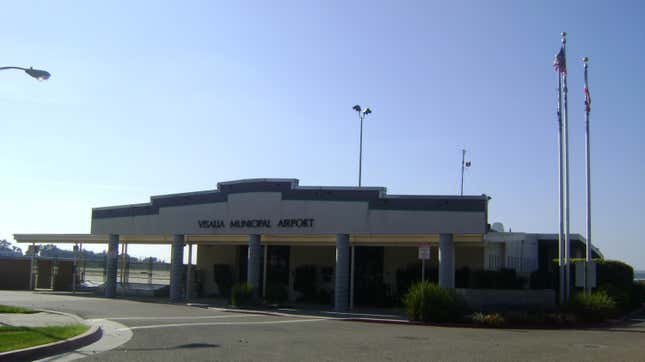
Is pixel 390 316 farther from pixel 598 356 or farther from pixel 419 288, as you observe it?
pixel 598 356

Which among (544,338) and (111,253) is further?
(111,253)

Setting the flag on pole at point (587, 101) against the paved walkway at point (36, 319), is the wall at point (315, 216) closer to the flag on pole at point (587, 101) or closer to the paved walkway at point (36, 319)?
the flag on pole at point (587, 101)

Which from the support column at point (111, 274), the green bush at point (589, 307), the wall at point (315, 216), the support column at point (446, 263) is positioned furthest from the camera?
the support column at point (111, 274)

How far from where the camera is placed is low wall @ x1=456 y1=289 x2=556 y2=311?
24.8 m

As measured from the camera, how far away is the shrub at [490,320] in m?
22.5

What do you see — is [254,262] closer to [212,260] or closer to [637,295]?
[212,260]

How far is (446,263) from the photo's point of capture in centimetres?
2628

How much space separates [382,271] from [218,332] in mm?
18615

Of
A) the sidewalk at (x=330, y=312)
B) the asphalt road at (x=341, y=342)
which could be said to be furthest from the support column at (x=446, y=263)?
the asphalt road at (x=341, y=342)

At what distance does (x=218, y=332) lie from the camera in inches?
711

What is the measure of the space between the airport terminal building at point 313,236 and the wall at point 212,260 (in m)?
0.06

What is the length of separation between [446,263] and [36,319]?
14230 mm

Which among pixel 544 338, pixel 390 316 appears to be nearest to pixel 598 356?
pixel 544 338

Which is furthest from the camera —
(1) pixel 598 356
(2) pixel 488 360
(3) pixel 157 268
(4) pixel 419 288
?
(3) pixel 157 268
